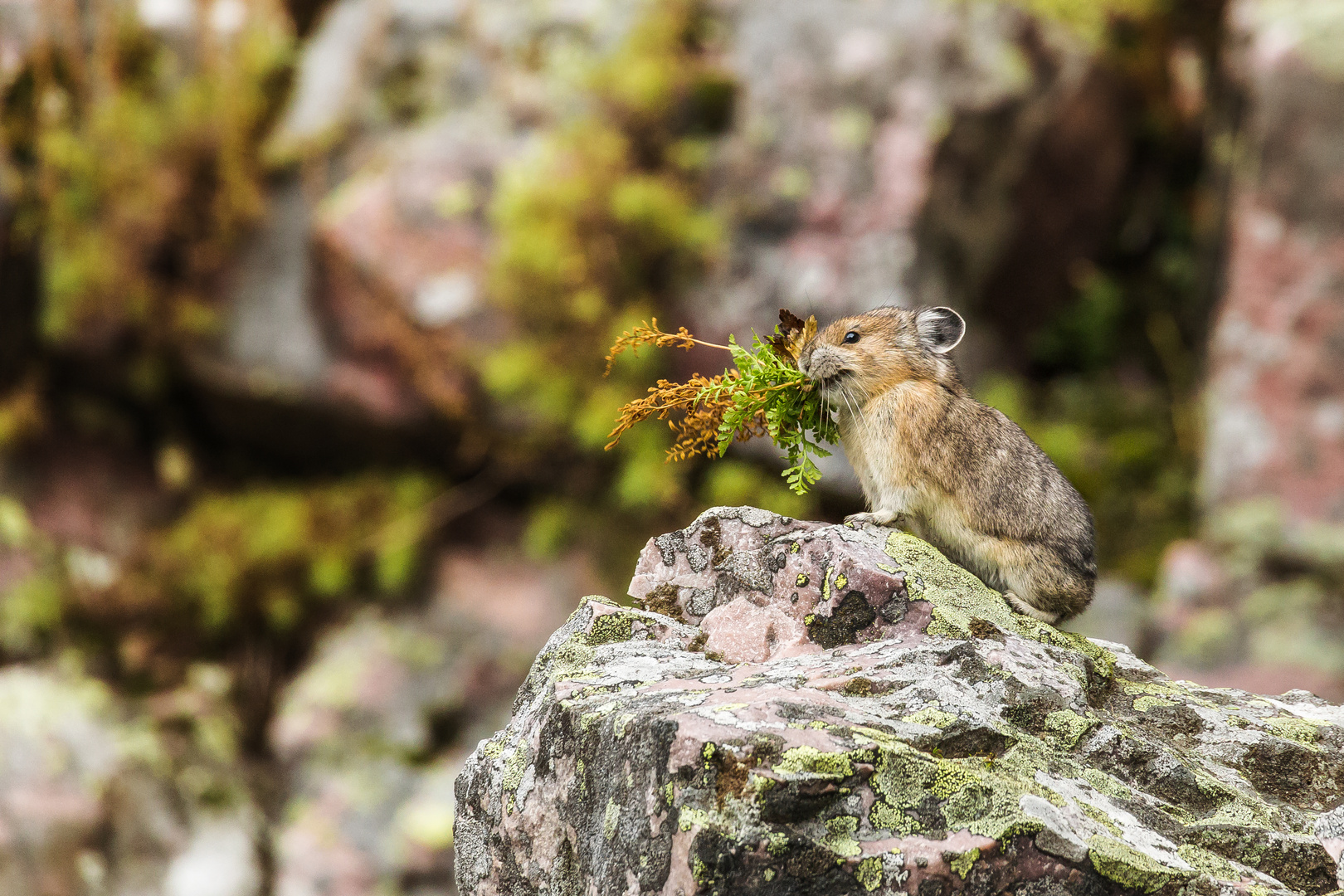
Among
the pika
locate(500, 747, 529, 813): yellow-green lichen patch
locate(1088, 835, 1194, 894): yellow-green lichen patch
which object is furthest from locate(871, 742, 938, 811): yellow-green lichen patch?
the pika

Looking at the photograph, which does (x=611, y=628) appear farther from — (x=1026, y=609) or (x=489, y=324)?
(x=489, y=324)

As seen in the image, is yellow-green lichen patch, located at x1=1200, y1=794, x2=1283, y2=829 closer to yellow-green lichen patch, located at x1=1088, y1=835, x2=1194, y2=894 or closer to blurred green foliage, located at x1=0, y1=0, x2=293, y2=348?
yellow-green lichen patch, located at x1=1088, y1=835, x2=1194, y2=894

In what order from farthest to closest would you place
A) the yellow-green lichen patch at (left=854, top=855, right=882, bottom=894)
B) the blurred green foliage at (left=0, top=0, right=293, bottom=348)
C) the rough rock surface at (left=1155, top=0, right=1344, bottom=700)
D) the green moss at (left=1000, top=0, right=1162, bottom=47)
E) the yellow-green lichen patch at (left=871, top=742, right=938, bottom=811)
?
1. the blurred green foliage at (left=0, top=0, right=293, bottom=348)
2. the green moss at (left=1000, top=0, right=1162, bottom=47)
3. the rough rock surface at (left=1155, top=0, right=1344, bottom=700)
4. the yellow-green lichen patch at (left=871, top=742, right=938, bottom=811)
5. the yellow-green lichen patch at (left=854, top=855, right=882, bottom=894)

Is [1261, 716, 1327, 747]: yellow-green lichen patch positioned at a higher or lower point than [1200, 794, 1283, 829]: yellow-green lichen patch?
higher

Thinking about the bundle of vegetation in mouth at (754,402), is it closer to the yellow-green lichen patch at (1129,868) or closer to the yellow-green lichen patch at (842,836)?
the yellow-green lichen patch at (842,836)

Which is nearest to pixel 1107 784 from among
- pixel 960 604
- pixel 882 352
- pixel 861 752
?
pixel 960 604
